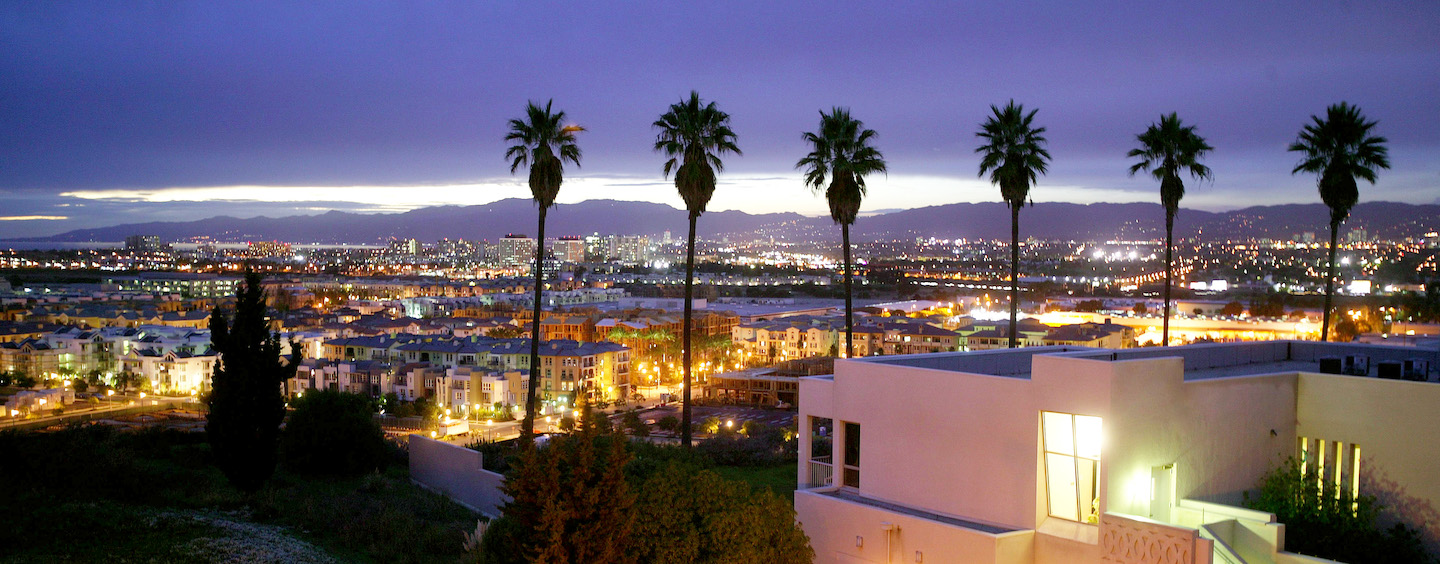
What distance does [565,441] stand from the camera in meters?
10.7

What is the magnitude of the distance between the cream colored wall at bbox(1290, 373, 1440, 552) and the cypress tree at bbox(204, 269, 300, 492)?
16.2m

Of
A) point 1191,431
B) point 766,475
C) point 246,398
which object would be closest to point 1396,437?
point 1191,431

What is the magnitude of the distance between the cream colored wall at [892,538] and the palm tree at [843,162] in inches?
360

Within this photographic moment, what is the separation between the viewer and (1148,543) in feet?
29.8

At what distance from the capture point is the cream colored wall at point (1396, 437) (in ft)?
34.7

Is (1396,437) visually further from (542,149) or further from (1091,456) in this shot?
(542,149)

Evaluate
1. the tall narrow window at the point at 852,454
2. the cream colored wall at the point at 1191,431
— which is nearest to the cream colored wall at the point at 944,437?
the tall narrow window at the point at 852,454

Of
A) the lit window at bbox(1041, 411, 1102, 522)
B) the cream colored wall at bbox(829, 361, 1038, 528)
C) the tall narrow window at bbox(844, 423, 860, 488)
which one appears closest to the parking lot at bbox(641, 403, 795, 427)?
the tall narrow window at bbox(844, 423, 860, 488)

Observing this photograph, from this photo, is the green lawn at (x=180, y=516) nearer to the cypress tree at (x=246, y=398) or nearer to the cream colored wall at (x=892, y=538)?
the cypress tree at (x=246, y=398)

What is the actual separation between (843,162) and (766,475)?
22.2ft

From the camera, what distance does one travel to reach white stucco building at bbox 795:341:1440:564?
9.79 meters

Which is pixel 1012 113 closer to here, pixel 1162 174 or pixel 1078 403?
pixel 1162 174

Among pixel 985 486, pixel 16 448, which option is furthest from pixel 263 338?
pixel 985 486

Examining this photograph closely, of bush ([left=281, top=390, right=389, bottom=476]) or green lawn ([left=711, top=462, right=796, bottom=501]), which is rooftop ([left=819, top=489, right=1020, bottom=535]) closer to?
green lawn ([left=711, top=462, right=796, bottom=501])
